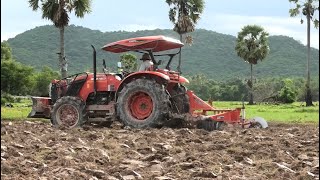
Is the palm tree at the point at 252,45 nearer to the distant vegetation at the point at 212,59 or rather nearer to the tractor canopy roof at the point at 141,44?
the distant vegetation at the point at 212,59

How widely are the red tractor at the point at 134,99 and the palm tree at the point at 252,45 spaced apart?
4936cm

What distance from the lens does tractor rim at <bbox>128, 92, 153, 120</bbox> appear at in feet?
35.7

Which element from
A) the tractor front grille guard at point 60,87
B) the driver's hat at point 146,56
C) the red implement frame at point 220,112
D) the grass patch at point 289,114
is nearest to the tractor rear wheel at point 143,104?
the driver's hat at point 146,56

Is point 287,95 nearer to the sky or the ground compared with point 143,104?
nearer to the ground

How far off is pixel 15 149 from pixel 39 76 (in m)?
33.6

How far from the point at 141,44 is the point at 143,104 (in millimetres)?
1247

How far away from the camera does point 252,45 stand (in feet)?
198

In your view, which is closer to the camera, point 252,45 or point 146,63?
point 146,63

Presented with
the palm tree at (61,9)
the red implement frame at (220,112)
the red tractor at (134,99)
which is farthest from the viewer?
the palm tree at (61,9)

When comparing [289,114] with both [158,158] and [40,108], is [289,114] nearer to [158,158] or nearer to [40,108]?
[40,108]

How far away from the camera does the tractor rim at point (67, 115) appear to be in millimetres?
11269

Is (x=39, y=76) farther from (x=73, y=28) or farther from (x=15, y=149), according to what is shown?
(x=73, y=28)

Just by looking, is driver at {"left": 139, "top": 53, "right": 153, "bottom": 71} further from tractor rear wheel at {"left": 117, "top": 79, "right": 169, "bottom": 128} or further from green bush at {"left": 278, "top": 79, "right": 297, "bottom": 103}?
green bush at {"left": 278, "top": 79, "right": 297, "bottom": 103}

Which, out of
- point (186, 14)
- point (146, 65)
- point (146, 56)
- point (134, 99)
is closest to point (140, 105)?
point (134, 99)
